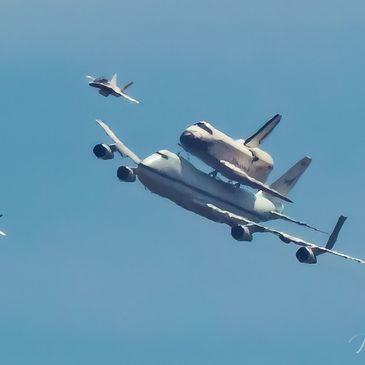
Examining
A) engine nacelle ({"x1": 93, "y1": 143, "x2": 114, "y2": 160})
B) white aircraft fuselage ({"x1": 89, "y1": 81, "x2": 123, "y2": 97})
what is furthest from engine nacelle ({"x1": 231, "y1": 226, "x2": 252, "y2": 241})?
white aircraft fuselage ({"x1": 89, "y1": 81, "x2": 123, "y2": 97})

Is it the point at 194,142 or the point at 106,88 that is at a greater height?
the point at 106,88

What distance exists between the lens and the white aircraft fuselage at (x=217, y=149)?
7323 inches

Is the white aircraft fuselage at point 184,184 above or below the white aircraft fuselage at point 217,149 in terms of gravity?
below

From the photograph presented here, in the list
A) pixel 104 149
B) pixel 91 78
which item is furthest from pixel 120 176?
pixel 91 78

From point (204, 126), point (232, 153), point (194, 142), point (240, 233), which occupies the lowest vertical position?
point (240, 233)

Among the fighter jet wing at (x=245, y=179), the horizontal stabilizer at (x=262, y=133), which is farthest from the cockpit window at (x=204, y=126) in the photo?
the horizontal stabilizer at (x=262, y=133)

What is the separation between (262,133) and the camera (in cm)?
19512

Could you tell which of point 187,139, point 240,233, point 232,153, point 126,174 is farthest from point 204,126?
point 240,233

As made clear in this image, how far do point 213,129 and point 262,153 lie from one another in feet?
32.2

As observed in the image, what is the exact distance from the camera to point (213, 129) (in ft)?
616

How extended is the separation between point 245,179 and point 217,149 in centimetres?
538

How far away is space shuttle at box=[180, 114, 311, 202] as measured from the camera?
18625cm

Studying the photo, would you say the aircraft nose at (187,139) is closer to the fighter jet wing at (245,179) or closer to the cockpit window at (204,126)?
the cockpit window at (204,126)

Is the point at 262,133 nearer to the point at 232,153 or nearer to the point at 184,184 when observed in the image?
the point at 232,153
